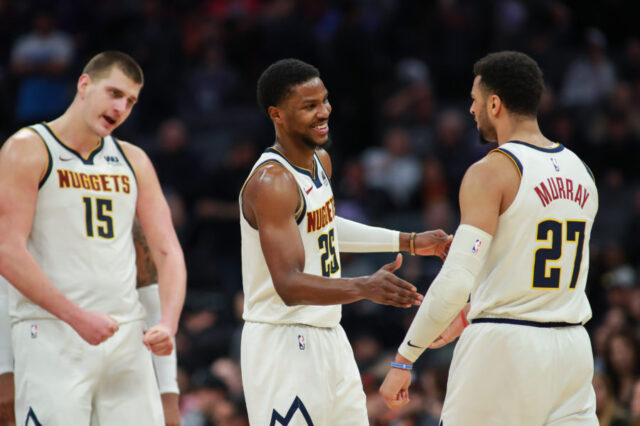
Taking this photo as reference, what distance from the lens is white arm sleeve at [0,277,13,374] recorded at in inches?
223

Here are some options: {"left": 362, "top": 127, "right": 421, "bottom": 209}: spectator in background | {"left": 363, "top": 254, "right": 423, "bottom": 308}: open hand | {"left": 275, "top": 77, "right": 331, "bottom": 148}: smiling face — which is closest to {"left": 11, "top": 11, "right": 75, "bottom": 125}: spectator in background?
{"left": 362, "top": 127, "right": 421, "bottom": 209}: spectator in background

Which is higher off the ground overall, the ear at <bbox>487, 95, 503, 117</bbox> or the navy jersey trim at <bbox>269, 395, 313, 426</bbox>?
the ear at <bbox>487, 95, 503, 117</bbox>

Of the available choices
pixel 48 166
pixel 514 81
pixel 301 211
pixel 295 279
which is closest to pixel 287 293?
pixel 295 279

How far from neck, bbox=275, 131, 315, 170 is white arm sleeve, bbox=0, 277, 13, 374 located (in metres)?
1.85

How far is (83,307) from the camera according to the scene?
18.3 feet

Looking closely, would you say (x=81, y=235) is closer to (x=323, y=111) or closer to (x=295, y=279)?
(x=295, y=279)

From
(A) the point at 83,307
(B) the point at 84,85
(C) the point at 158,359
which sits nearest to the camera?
(A) the point at 83,307

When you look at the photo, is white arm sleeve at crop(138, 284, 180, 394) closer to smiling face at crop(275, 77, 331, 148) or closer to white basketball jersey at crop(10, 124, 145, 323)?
white basketball jersey at crop(10, 124, 145, 323)

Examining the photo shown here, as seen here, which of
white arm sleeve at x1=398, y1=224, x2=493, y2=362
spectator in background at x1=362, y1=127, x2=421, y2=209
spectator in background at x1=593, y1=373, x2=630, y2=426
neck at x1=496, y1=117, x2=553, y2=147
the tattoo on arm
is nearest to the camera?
white arm sleeve at x1=398, y1=224, x2=493, y2=362

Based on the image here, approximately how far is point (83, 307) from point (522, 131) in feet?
8.88

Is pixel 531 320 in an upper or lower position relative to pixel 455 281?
lower

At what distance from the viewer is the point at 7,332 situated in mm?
5719

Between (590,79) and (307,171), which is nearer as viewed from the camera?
(307,171)

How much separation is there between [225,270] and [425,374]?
13.1 feet
